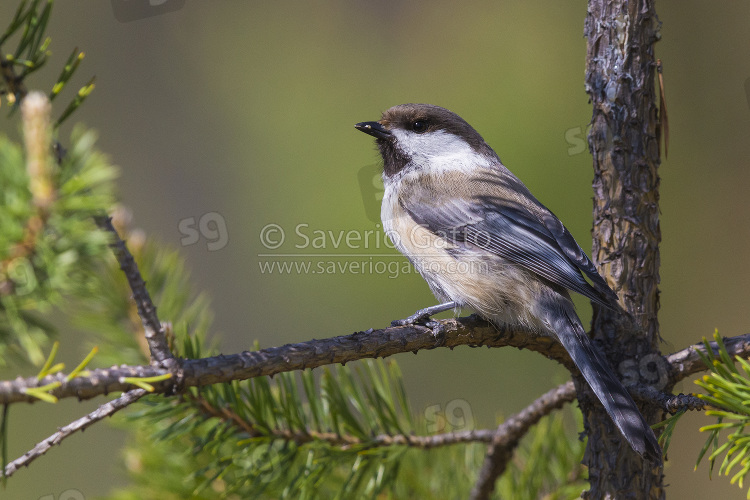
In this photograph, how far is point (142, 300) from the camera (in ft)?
3.54

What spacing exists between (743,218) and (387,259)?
1.78m

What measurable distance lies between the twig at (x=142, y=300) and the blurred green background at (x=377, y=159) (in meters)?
1.88

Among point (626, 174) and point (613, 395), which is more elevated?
point (626, 174)

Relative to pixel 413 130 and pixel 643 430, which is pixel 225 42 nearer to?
pixel 413 130

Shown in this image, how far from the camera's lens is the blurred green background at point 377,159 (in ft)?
9.73

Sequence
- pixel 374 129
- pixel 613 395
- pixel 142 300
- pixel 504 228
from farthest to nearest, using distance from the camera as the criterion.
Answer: pixel 374 129 < pixel 504 228 < pixel 613 395 < pixel 142 300

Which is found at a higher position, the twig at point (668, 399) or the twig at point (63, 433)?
the twig at point (63, 433)

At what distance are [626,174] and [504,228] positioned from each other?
71cm

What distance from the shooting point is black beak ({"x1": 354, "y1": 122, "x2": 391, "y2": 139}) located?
2625mm

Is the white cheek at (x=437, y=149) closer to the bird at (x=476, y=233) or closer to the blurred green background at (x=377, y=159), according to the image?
the bird at (x=476, y=233)

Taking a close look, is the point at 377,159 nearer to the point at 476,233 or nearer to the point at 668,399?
the point at 476,233

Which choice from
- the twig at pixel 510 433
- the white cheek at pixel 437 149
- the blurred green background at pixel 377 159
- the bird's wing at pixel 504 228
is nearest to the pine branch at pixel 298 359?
the twig at pixel 510 433

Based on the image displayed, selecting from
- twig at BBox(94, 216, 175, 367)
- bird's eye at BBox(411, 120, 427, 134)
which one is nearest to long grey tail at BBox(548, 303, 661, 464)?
twig at BBox(94, 216, 175, 367)

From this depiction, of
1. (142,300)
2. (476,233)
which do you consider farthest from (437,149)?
(142,300)
